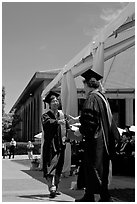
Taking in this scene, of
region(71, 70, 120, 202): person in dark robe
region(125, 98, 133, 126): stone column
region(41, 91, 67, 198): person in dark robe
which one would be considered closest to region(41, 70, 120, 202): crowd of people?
region(71, 70, 120, 202): person in dark robe

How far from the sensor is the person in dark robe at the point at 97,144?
546 centimetres

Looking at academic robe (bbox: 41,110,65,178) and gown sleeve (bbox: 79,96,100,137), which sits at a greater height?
gown sleeve (bbox: 79,96,100,137)

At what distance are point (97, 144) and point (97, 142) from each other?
0.09ft

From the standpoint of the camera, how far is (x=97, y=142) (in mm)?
5496

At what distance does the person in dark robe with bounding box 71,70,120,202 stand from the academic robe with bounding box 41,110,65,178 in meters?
2.19

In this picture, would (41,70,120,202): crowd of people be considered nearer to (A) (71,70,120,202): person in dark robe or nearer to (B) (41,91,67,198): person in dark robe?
(A) (71,70,120,202): person in dark robe

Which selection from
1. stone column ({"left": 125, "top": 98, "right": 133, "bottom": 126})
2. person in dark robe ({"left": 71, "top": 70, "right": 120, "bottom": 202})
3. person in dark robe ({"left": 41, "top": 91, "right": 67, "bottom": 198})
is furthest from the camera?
stone column ({"left": 125, "top": 98, "right": 133, "bottom": 126})

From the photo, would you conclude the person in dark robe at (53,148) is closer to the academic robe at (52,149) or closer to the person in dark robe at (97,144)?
the academic robe at (52,149)

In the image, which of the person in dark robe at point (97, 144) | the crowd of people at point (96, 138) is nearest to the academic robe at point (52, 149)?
the crowd of people at point (96, 138)

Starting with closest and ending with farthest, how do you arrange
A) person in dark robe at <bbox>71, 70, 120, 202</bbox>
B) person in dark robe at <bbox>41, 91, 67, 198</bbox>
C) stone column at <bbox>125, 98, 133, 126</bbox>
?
person in dark robe at <bbox>71, 70, 120, 202</bbox> → person in dark robe at <bbox>41, 91, 67, 198</bbox> → stone column at <bbox>125, 98, 133, 126</bbox>

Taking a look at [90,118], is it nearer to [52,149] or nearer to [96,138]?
[96,138]

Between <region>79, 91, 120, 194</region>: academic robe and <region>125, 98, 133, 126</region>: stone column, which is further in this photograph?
<region>125, 98, 133, 126</region>: stone column

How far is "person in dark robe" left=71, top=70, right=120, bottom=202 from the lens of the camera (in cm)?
546

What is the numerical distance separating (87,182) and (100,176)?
23 centimetres
